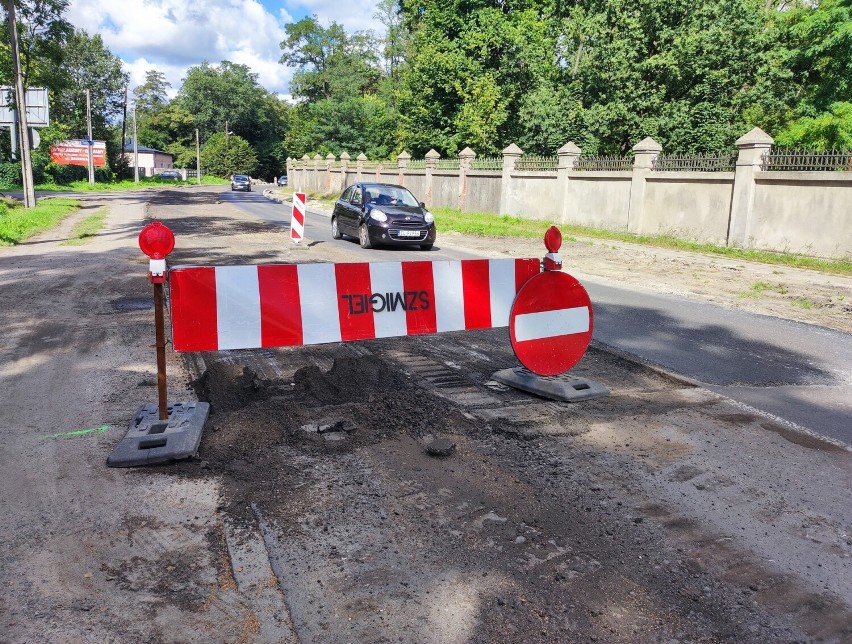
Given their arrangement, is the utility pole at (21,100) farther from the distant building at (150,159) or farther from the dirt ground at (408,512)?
the distant building at (150,159)

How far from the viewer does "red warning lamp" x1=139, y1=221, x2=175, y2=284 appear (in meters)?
4.24

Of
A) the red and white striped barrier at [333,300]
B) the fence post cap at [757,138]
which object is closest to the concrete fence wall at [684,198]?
the fence post cap at [757,138]

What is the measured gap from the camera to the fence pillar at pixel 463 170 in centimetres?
3166

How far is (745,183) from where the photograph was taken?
18.0 metres

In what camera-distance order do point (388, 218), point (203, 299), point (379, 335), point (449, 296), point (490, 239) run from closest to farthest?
1. point (203, 299)
2. point (379, 335)
3. point (449, 296)
4. point (388, 218)
5. point (490, 239)

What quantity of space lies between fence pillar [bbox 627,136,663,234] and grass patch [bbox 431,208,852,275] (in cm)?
46

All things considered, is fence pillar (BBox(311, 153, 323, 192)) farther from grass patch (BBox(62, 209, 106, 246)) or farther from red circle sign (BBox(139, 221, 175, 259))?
red circle sign (BBox(139, 221, 175, 259))

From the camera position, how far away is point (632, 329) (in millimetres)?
8438

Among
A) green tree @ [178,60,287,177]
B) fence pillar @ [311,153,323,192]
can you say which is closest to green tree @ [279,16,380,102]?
green tree @ [178,60,287,177]

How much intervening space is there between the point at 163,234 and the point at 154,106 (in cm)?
12738

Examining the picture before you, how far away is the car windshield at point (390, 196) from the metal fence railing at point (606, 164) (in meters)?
8.43

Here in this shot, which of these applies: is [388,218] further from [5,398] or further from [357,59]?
[357,59]

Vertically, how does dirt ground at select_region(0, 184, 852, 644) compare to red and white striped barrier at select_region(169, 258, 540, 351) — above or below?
below

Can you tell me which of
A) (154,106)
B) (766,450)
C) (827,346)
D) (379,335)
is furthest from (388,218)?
(154,106)
